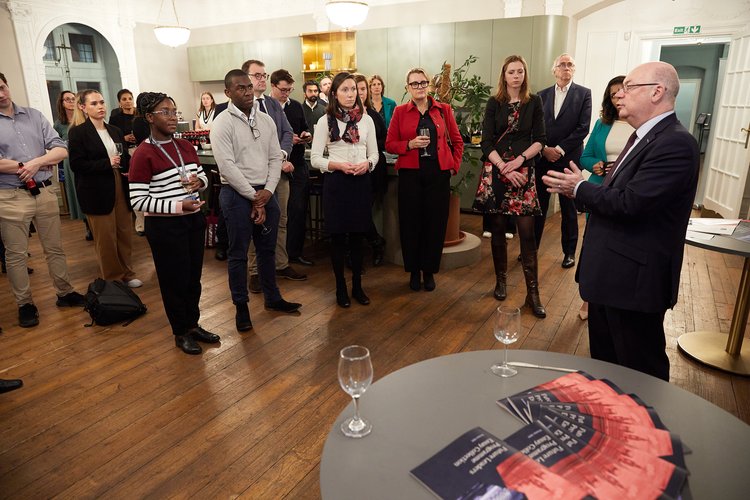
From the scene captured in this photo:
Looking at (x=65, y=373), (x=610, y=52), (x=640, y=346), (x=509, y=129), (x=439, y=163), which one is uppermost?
(x=610, y=52)

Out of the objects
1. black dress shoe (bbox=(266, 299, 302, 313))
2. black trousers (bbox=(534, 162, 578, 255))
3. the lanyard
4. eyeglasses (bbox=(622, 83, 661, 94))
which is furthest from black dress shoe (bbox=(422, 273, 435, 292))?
eyeglasses (bbox=(622, 83, 661, 94))

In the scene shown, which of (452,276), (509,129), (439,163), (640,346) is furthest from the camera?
(452,276)

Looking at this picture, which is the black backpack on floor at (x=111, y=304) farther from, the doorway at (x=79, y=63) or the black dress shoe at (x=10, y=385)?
the doorway at (x=79, y=63)

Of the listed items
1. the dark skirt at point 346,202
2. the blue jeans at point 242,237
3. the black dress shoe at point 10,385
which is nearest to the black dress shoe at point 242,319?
the blue jeans at point 242,237

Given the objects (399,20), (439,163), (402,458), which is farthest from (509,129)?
(399,20)

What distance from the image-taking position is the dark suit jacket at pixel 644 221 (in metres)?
1.74

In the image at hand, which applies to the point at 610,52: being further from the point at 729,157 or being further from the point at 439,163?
the point at 439,163

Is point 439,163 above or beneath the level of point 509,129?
beneath

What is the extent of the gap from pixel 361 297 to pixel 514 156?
152cm

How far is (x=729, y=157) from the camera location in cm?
602

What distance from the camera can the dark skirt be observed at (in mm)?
3506

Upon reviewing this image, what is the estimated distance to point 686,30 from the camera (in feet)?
21.2

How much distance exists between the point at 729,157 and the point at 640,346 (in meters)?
5.42

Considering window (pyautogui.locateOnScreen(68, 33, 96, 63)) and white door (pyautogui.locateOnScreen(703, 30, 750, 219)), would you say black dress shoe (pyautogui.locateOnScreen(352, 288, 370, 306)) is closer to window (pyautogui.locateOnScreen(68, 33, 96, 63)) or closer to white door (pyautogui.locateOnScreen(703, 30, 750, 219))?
white door (pyautogui.locateOnScreen(703, 30, 750, 219))
